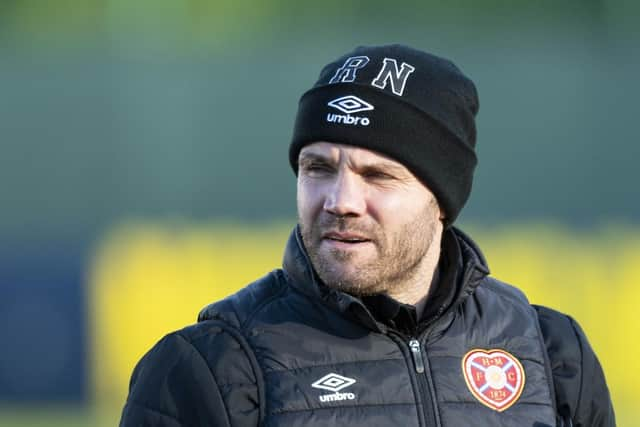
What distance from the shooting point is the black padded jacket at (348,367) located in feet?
6.65

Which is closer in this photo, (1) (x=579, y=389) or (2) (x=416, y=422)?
(2) (x=416, y=422)

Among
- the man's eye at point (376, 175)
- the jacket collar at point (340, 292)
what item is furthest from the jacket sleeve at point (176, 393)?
the man's eye at point (376, 175)

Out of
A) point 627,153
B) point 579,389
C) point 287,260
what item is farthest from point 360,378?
point 627,153

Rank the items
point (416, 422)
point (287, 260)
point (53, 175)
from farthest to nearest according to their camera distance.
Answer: point (53, 175)
point (287, 260)
point (416, 422)

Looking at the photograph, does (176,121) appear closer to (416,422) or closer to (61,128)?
(61,128)

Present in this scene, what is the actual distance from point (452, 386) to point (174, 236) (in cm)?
342

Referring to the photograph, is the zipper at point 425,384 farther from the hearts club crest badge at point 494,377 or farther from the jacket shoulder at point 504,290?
the jacket shoulder at point 504,290

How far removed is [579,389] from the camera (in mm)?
2262

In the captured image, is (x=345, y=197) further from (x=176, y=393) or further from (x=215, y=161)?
(x=215, y=161)

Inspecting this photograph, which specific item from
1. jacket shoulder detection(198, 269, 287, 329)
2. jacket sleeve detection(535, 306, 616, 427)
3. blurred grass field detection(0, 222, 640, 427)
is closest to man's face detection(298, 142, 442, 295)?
jacket shoulder detection(198, 269, 287, 329)

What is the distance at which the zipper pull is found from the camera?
6.90 ft

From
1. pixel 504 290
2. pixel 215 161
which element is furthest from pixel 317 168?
pixel 215 161

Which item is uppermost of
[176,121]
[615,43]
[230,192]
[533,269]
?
[615,43]

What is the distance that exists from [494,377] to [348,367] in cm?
30
